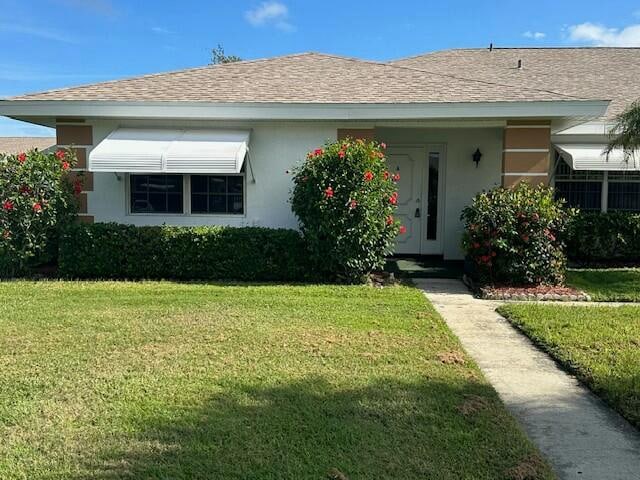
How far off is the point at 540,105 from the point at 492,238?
250cm

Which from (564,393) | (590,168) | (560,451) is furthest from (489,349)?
(590,168)

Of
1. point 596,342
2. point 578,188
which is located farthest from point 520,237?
point 578,188

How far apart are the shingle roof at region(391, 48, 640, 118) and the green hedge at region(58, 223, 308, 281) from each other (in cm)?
776

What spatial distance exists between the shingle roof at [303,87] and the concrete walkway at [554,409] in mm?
4712

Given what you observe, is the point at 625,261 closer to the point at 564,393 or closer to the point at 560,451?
the point at 564,393

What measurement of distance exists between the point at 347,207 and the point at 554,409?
4.95m

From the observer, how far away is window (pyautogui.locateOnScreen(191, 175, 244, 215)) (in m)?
10.3

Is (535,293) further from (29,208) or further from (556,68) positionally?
(556,68)

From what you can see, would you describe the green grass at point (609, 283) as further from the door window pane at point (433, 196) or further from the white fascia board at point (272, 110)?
the door window pane at point (433, 196)

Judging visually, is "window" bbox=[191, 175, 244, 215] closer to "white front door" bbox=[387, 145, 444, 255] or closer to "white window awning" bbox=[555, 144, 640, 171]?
"white front door" bbox=[387, 145, 444, 255]

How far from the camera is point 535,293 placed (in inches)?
333

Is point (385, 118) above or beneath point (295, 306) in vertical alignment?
above

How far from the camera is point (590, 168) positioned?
10852 mm

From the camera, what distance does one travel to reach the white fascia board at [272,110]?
9.38 m
